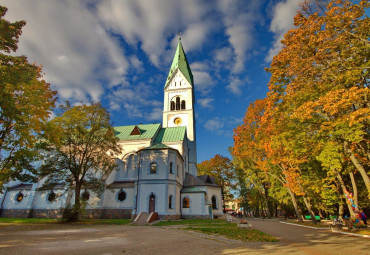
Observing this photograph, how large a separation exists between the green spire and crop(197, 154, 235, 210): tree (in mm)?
18955

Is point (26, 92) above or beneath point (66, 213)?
above

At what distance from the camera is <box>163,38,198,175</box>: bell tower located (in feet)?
130

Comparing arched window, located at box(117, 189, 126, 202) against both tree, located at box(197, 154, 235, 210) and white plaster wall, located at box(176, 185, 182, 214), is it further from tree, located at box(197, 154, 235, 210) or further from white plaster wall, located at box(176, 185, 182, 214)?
tree, located at box(197, 154, 235, 210)

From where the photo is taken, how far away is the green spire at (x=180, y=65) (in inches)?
1829

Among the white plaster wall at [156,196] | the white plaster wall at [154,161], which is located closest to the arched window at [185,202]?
the white plaster wall at [156,196]

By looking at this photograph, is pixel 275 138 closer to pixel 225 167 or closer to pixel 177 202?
pixel 177 202

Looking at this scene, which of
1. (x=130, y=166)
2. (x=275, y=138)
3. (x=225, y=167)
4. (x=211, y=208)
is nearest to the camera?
(x=275, y=138)

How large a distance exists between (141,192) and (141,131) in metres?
12.1

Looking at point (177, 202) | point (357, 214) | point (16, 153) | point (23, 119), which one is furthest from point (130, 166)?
point (357, 214)

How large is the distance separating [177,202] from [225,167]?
77.4 ft

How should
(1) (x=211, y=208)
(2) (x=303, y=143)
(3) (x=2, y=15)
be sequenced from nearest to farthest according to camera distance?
(3) (x=2, y=15), (2) (x=303, y=143), (1) (x=211, y=208)

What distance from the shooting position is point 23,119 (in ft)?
41.4

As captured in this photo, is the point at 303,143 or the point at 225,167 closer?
the point at 303,143

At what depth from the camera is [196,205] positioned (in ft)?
88.5
